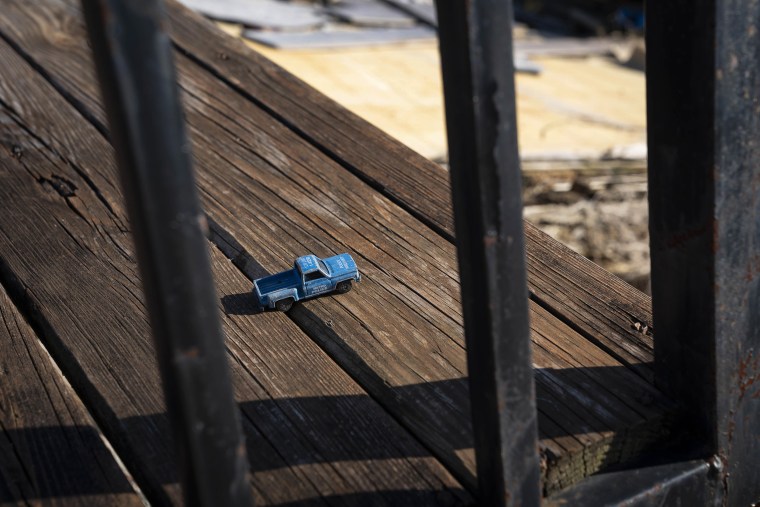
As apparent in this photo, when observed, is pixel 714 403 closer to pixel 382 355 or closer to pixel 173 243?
pixel 382 355

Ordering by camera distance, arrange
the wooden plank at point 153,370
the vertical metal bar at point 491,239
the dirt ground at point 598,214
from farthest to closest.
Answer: the dirt ground at point 598,214 < the wooden plank at point 153,370 < the vertical metal bar at point 491,239

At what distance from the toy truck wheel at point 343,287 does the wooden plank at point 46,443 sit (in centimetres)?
54

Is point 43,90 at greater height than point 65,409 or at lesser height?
greater

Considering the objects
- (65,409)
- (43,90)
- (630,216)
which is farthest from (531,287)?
(630,216)

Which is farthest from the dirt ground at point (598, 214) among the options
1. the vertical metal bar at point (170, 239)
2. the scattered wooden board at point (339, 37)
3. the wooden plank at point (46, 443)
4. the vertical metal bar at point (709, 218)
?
the vertical metal bar at point (170, 239)

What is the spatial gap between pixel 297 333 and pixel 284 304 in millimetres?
84

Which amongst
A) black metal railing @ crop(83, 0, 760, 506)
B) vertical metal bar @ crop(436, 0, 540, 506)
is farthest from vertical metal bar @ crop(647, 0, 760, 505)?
vertical metal bar @ crop(436, 0, 540, 506)

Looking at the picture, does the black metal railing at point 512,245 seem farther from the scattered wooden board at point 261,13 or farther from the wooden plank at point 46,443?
the scattered wooden board at point 261,13

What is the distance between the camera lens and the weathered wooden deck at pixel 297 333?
1400mm

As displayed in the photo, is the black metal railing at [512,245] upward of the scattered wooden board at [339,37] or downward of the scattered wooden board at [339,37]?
upward

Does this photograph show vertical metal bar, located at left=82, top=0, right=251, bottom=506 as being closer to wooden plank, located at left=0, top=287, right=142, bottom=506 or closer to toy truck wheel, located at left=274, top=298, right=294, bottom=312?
wooden plank, located at left=0, top=287, right=142, bottom=506

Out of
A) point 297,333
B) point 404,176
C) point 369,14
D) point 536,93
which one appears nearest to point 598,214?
point 536,93

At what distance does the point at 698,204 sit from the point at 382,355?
0.60 m

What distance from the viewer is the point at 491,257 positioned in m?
1.11
